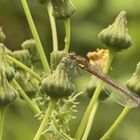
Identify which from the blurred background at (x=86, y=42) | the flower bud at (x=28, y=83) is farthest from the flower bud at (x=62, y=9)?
the blurred background at (x=86, y=42)

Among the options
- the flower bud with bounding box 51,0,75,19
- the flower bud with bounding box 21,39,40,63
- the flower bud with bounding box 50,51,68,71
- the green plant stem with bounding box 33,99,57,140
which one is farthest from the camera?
the flower bud with bounding box 21,39,40,63

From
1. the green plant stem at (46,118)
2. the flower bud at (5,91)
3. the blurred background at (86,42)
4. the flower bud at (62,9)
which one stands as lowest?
the blurred background at (86,42)

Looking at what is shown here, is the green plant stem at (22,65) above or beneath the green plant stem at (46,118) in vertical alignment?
above

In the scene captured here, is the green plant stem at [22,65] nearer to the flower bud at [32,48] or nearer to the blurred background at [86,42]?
the flower bud at [32,48]

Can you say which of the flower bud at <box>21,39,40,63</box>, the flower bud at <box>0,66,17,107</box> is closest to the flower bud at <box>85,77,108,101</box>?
the flower bud at <box>21,39,40,63</box>

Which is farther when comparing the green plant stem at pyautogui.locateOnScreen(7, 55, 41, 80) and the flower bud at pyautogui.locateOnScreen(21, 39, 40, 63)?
the flower bud at pyautogui.locateOnScreen(21, 39, 40, 63)

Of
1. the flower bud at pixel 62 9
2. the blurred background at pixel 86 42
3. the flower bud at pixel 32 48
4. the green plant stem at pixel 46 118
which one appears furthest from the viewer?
the blurred background at pixel 86 42

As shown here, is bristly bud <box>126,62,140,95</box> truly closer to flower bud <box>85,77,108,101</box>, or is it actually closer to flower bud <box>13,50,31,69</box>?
flower bud <box>85,77,108,101</box>
